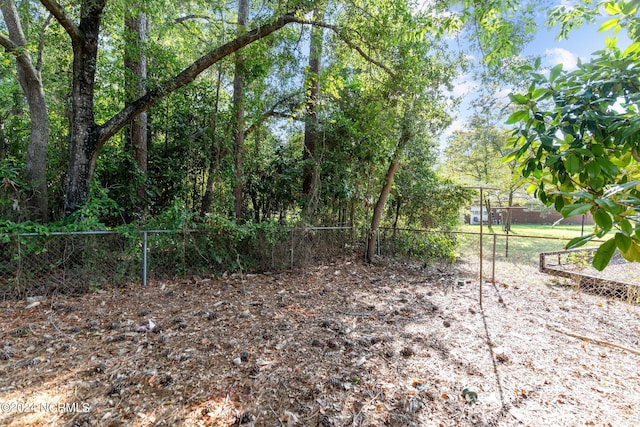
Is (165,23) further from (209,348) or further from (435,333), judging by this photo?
(435,333)

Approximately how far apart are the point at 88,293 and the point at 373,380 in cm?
340

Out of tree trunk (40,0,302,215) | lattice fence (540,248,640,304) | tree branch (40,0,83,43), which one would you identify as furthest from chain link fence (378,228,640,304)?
tree branch (40,0,83,43)

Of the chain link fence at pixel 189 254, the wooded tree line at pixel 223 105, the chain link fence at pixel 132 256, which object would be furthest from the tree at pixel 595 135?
the chain link fence at pixel 132 256

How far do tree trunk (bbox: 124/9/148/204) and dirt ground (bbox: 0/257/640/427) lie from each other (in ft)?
7.20

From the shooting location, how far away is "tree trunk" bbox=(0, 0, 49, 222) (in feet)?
12.6

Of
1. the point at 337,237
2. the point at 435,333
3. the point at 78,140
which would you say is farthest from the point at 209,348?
the point at 337,237

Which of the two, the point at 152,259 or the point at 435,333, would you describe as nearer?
the point at 435,333

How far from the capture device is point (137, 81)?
179 inches

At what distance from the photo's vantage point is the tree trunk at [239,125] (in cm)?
492

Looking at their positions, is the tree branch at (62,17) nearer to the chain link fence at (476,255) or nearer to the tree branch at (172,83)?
the tree branch at (172,83)

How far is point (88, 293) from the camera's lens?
3.39 m

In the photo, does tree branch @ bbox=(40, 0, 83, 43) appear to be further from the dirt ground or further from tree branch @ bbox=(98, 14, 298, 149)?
the dirt ground

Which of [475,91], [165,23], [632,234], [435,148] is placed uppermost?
[165,23]

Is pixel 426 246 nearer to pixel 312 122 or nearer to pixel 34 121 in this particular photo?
pixel 312 122
